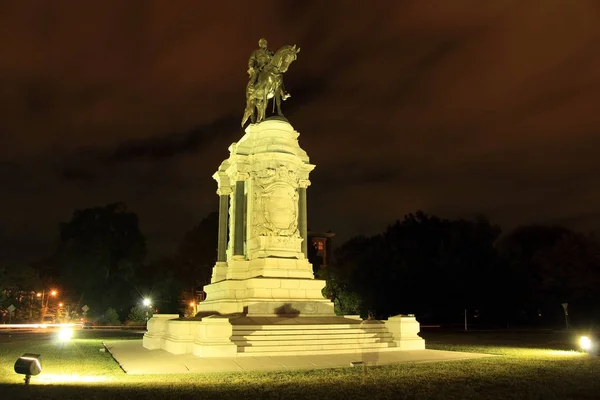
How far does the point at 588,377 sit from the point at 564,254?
50.5 m

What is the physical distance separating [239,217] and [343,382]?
16.2 meters

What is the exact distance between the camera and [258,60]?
30.0 metres

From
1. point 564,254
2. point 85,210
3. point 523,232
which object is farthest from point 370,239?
point 85,210

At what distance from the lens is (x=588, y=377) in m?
13.6

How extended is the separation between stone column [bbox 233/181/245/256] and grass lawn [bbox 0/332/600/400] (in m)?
10.9

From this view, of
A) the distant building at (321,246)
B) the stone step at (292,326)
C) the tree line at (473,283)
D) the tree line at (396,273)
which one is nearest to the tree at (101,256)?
the tree line at (396,273)

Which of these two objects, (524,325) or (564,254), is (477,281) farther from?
(564,254)

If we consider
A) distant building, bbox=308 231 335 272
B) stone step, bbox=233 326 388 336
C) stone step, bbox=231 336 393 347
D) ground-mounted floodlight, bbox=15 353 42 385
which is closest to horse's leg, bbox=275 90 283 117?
stone step, bbox=233 326 388 336

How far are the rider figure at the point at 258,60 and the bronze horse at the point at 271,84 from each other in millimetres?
193

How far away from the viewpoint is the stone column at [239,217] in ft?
90.6

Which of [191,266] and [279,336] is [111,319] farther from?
[279,336]

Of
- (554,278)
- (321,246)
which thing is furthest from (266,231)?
(321,246)

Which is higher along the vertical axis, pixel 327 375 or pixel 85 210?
pixel 85 210

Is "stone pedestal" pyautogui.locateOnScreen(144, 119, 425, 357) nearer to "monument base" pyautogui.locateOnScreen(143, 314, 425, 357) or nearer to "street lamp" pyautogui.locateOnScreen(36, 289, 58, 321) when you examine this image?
"monument base" pyautogui.locateOnScreen(143, 314, 425, 357)
